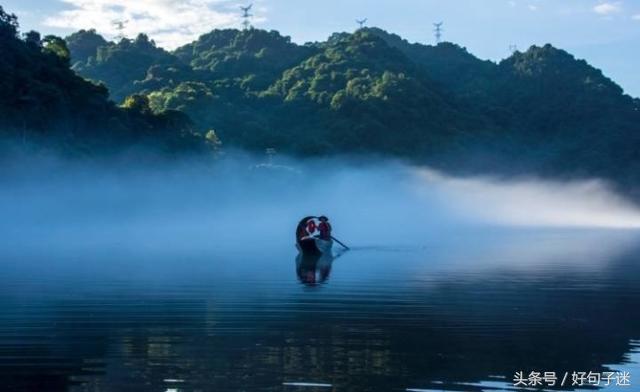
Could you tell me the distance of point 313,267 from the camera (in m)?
41.9

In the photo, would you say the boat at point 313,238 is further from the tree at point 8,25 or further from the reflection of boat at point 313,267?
the tree at point 8,25

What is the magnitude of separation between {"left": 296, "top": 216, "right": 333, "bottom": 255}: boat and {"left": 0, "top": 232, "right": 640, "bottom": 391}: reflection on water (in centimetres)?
655

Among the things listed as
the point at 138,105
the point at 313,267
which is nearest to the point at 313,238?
the point at 313,267

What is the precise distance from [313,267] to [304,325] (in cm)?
1922

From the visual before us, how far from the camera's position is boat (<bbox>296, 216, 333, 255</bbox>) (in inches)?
1933

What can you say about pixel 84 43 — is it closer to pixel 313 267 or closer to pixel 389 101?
pixel 389 101

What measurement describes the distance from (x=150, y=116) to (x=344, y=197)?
5184 centimetres

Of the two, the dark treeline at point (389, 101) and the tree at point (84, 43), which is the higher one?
the tree at point (84, 43)

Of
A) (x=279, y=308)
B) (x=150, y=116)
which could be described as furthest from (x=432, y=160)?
(x=279, y=308)

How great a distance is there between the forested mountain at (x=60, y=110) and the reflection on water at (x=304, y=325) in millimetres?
35558

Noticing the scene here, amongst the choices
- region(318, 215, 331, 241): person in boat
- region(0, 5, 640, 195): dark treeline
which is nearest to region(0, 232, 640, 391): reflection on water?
region(318, 215, 331, 241): person in boat

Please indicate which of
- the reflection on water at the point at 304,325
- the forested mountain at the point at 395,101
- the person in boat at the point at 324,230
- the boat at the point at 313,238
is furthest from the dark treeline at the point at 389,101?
the reflection on water at the point at 304,325

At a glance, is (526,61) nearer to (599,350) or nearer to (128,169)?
(128,169)

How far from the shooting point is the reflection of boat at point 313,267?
35594mm
